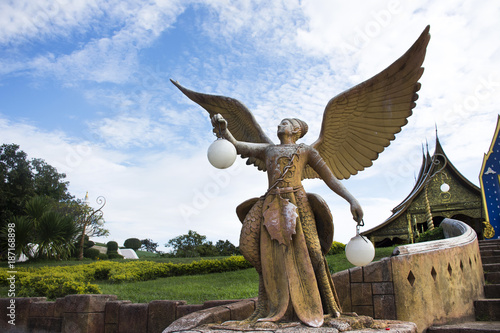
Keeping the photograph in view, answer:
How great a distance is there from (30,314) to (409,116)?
5.40m

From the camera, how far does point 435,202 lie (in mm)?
14320

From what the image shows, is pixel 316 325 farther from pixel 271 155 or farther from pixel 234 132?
pixel 234 132

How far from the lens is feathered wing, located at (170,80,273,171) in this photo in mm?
3854

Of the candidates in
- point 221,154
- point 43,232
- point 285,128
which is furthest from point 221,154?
point 43,232

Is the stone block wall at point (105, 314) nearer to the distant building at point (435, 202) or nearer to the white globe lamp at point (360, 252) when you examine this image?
the white globe lamp at point (360, 252)

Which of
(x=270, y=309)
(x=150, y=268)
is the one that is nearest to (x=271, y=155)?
(x=270, y=309)

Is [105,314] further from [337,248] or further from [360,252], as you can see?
[337,248]

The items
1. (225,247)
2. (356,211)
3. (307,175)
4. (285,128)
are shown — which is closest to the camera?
(356,211)

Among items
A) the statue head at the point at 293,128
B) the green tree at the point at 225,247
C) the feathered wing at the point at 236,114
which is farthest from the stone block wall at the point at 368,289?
the green tree at the point at 225,247

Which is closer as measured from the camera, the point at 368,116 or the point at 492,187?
the point at 368,116

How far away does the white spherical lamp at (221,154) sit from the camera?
A: 9.48 feet

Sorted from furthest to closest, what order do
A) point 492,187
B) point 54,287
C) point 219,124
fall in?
point 492,187 → point 54,287 → point 219,124

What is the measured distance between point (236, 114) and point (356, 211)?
162 cm

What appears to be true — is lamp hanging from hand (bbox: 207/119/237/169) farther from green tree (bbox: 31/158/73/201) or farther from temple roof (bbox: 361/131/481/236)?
green tree (bbox: 31/158/73/201)
